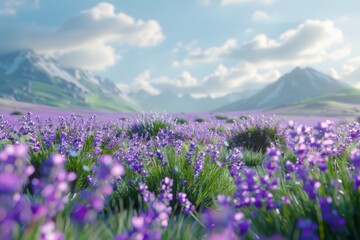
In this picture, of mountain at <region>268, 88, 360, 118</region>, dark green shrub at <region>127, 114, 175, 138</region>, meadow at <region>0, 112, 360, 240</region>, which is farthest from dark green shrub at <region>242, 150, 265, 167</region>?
mountain at <region>268, 88, 360, 118</region>

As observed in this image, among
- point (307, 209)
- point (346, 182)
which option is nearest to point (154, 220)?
point (307, 209)

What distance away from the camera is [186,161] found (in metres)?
4.57

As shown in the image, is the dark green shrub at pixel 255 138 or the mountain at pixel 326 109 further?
the mountain at pixel 326 109

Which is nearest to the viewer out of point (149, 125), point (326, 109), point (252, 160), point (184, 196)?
point (184, 196)

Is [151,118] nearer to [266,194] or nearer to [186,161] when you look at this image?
[186,161]

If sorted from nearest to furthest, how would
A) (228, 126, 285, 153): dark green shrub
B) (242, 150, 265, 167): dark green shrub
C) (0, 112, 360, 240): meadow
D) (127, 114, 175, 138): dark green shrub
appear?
1. (0, 112, 360, 240): meadow
2. (242, 150, 265, 167): dark green shrub
3. (228, 126, 285, 153): dark green shrub
4. (127, 114, 175, 138): dark green shrub

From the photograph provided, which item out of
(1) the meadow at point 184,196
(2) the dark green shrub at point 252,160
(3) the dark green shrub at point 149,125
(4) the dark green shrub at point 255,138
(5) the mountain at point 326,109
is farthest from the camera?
(5) the mountain at point 326,109

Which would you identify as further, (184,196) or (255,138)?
(255,138)

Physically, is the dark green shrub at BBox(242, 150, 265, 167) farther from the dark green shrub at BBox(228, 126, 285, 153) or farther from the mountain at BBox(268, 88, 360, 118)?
the mountain at BBox(268, 88, 360, 118)

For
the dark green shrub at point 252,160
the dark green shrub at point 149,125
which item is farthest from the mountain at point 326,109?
the dark green shrub at point 252,160

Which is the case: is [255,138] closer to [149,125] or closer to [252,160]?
[252,160]


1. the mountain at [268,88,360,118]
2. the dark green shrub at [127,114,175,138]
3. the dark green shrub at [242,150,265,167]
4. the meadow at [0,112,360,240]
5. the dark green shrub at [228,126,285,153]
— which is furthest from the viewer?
the mountain at [268,88,360,118]

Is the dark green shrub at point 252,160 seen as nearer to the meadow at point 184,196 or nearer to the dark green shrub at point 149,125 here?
the meadow at point 184,196

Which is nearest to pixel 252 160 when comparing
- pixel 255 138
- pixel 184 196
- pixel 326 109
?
pixel 255 138
